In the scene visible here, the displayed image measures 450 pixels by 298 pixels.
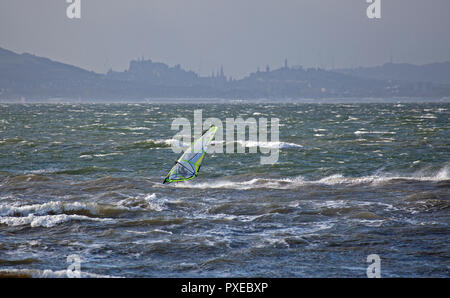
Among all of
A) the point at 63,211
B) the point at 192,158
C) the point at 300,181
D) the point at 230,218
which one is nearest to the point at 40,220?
the point at 63,211

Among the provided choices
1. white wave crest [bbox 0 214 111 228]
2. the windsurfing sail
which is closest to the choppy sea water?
white wave crest [bbox 0 214 111 228]

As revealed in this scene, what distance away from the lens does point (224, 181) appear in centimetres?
2536

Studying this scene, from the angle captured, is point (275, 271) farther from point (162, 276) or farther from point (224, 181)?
point (224, 181)

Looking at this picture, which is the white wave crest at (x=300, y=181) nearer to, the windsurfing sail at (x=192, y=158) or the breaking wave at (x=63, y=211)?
the windsurfing sail at (x=192, y=158)

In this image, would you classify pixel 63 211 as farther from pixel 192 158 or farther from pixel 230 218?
pixel 230 218

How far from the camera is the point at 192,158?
18812 mm

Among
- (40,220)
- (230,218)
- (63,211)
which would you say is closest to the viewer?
(40,220)

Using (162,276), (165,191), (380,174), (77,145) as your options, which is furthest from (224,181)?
(77,145)

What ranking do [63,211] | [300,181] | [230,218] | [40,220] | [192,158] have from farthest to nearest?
1. [300,181]
2. [192,158]
3. [63,211]
4. [230,218]
5. [40,220]

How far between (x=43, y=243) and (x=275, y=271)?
643 centimetres

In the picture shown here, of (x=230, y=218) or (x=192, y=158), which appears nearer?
(x=230, y=218)

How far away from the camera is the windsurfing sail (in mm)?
18297

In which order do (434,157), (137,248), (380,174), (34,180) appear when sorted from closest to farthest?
(137,248) < (34,180) < (380,174) < (434,157)

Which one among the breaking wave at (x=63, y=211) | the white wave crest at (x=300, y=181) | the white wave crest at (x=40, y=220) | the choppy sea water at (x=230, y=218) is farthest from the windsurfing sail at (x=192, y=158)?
the white wave crest at (x=300, y=181)
